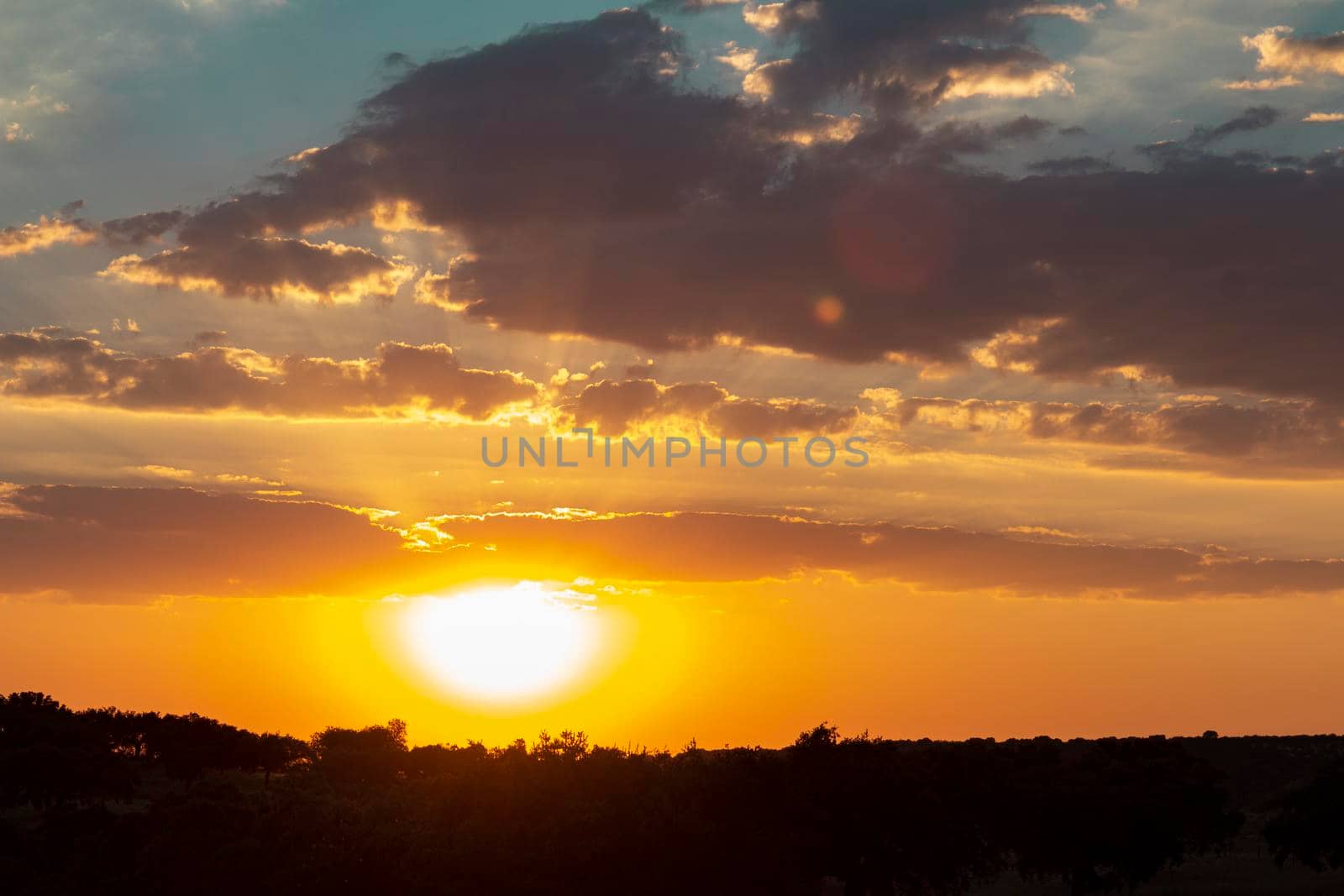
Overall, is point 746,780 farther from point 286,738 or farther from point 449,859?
point 286,738

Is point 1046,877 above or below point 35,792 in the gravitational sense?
below

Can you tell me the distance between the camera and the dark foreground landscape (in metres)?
62.0

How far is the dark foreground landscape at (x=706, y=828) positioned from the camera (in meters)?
62.0

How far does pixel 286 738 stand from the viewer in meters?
154

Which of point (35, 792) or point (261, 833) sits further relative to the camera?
point (35, 792)

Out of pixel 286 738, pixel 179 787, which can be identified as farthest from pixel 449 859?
pixel 286 738

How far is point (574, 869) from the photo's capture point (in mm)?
61469

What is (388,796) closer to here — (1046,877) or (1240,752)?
(1046,877)

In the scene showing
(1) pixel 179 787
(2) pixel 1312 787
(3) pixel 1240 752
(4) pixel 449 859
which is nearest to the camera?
(4) pixel 449 859

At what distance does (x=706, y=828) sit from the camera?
63250 millimetres

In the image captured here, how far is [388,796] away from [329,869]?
30.8 feet

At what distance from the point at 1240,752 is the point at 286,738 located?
11779cm

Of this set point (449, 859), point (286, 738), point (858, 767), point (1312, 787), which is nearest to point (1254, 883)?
point (1312, 787)

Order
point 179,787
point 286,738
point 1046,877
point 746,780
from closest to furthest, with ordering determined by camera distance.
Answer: point 746,780 < point 1046,877 < point 179,787 < point 286,738
